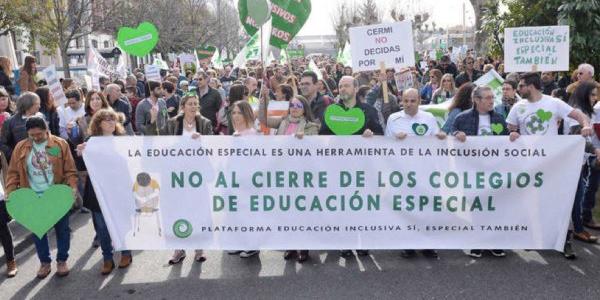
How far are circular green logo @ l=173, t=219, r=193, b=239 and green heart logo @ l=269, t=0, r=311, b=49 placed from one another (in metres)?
3.38

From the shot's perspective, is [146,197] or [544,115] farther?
[544,115]

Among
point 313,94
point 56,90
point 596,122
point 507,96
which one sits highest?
point 56,90

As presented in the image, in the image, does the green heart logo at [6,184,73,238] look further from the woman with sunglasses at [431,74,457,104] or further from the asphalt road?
the woman with sunglasses at [431,74,457,104]

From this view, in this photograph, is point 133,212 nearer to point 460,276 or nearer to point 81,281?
point 81,281

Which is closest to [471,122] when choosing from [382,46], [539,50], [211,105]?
[382,46]

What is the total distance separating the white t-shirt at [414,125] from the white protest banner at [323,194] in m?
0.44

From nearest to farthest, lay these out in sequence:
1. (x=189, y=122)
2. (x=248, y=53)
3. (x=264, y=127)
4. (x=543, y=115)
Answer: (x=543, y=115) < (x=189, y=122) < (x=264, y=127) < (x=248, y=53)

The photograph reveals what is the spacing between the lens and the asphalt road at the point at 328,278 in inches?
182

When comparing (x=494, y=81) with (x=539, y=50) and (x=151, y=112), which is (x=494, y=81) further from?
(x=151, y=112)

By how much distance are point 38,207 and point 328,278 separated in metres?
2.59

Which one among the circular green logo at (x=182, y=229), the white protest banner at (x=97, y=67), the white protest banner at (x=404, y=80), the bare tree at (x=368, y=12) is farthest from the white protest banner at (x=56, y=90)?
the bare tree at (x=368, y=12)

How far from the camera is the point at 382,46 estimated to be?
6.88 metres

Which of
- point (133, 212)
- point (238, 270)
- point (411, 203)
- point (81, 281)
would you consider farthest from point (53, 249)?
point (411, 203)

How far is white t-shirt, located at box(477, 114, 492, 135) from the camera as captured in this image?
545cm
